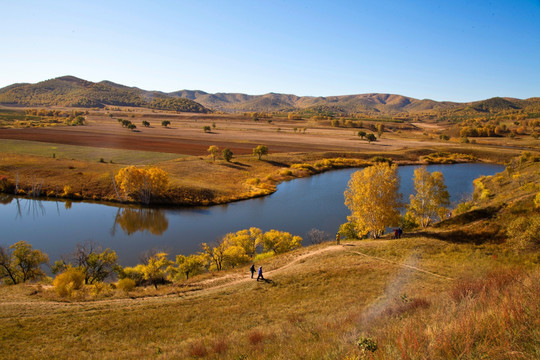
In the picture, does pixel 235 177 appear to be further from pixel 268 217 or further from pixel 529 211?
pixel 529 211

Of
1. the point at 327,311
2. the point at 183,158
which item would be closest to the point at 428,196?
the point at 327,311

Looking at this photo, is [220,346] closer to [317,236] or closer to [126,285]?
[126,285]

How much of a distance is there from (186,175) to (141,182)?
15137 millimetres

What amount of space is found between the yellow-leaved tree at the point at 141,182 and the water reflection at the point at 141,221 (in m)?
3.60

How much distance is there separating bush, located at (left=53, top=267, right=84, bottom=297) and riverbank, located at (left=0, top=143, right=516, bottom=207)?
29201 mm

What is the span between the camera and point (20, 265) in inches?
1128

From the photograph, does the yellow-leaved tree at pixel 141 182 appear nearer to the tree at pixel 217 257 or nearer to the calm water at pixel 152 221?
the calm water at pixel 152 221

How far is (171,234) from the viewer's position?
140 feet

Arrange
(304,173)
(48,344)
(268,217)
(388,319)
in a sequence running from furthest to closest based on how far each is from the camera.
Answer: (304,173)
(268,217)
(48,344)
(388,319)

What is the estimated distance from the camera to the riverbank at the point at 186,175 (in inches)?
2243

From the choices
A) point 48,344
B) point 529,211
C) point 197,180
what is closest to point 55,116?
point 197,180

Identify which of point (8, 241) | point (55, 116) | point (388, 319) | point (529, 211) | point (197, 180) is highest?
point (55, 116)

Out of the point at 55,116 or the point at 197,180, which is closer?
the point at 197,180

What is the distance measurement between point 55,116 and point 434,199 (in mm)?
221812
